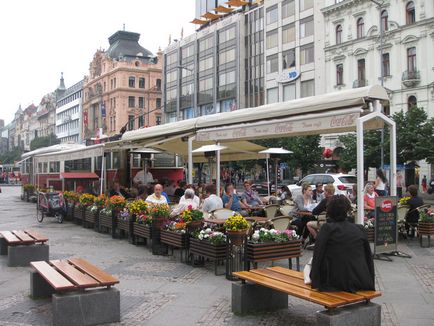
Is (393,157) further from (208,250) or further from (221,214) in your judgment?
(208,250)

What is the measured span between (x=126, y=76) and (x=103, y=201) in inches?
3394

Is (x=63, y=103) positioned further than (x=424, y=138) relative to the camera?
Yes

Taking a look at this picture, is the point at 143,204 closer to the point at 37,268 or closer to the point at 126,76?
the point at 37,268

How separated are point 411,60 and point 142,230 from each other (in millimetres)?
36234

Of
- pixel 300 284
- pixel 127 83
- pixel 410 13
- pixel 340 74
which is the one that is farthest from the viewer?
pixel 127 83

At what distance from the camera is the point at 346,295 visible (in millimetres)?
4824

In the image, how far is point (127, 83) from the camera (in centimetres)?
9725

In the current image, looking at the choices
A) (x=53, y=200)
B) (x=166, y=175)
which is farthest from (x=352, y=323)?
(x=166, y=175)


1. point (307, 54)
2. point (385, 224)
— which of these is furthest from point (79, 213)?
point (307, 54)

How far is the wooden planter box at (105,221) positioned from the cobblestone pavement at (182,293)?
177 centimetres

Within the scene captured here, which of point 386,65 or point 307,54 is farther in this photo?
point 307,54

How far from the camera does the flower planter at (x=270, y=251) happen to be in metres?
7.32

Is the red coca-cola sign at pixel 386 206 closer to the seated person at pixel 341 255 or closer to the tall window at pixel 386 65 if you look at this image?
the seated person at pixel 341 255

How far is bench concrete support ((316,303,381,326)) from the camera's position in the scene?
461cm
